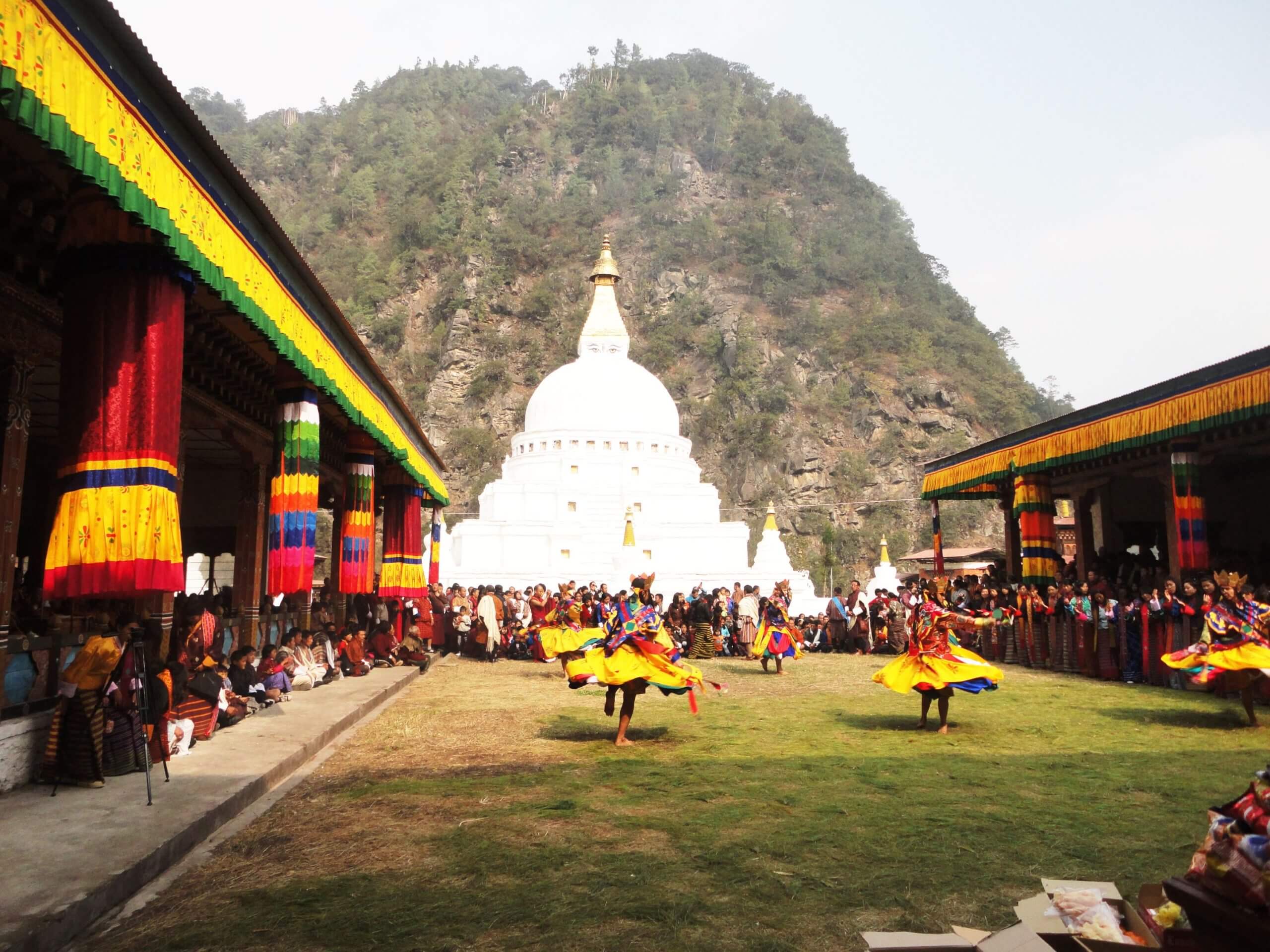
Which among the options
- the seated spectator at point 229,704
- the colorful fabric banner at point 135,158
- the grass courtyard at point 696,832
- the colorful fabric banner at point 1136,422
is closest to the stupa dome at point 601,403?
the colorful fabric banner at point 1136,422

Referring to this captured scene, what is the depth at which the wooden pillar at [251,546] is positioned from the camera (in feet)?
39.8

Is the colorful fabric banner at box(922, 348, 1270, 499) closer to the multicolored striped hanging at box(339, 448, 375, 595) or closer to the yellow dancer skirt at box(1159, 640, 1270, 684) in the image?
the yellow dancer skirt at box(1159, 640, 1270, 684)

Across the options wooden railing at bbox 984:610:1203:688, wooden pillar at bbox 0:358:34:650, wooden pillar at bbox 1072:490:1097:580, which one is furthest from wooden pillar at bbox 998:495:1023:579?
wooden pillar at bbox 0:358:34:650

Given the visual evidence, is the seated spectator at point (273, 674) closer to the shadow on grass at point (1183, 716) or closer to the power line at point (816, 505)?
the shadow on grass at point (1183, 716)

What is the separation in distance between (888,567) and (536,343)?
4284cm

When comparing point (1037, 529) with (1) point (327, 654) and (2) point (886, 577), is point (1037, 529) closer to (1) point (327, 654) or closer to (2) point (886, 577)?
(1) point (327, 654)

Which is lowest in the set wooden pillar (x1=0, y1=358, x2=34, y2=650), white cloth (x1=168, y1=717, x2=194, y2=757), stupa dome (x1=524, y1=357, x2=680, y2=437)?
white cloth (x1=168, y1=717, x2=194, y2=757)

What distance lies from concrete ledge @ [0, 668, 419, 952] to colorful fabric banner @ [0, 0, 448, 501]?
3.36m

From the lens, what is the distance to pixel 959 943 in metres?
3.30

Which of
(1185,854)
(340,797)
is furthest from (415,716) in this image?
(1185,854)

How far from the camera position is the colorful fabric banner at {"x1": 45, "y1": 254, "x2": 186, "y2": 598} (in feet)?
18.5

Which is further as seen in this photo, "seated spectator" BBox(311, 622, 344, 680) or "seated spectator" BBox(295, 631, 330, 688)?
"seated spectator" BBox(311, 622, 344, 680)

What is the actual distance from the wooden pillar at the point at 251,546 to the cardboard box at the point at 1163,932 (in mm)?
10514

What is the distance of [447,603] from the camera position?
851 inches
